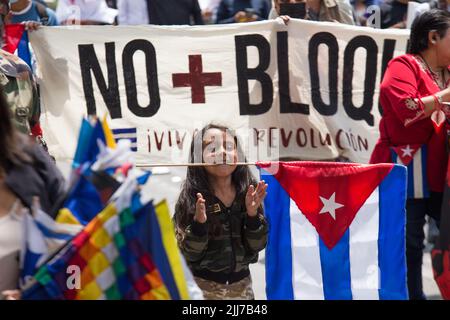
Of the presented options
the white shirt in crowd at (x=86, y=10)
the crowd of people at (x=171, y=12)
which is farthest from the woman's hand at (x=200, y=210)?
the white shirt in crowd at (x=86, y=10)

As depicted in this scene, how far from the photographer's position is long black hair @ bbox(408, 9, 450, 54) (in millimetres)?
6008

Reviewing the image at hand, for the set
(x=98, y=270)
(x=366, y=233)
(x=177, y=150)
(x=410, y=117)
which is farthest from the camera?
(x=177, y=150)

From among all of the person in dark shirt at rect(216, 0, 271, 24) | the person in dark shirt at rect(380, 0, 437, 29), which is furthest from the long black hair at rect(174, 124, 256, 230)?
the person in dark shirt at rect(380, 0, 437, 29)

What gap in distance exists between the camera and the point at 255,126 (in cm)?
711

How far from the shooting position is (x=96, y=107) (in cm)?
711

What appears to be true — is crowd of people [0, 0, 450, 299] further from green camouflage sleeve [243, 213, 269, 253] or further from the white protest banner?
the white protest banner

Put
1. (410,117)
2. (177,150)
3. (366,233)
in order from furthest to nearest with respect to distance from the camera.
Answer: (177,150), (410,117), (366,233)

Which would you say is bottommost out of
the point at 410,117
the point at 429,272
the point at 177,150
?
the point at 429,272

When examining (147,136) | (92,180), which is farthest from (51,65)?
(92,180)

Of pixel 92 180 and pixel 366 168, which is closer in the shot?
pixel 92 180

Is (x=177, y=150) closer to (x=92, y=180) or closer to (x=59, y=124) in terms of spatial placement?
(x=59, y=124)

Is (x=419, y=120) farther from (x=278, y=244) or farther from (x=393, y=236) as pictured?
(x=278, y=244)

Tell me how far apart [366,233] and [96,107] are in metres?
2.64
